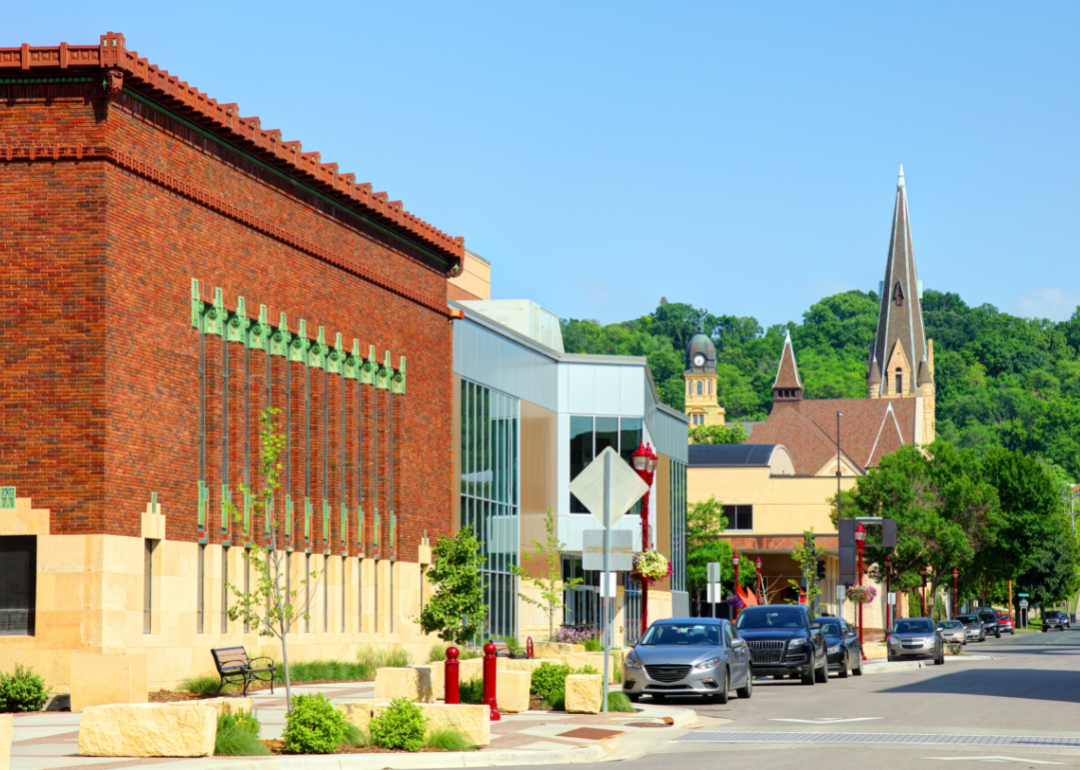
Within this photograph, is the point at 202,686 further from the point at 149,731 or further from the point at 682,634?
the point at 149,731

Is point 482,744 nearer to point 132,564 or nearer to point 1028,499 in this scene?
point 132,564

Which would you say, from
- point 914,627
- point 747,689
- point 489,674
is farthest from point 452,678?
point 914,627

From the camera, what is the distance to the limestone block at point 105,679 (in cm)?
2245

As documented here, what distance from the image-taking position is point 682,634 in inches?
1035

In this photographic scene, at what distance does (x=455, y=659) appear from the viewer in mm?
18750

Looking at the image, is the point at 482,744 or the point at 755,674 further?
the point at 755,674

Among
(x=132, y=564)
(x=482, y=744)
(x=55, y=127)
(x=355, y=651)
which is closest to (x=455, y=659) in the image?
(x=482, y=744)

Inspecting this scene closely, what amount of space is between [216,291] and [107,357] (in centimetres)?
459

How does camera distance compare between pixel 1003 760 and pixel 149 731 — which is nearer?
pixel 149 731

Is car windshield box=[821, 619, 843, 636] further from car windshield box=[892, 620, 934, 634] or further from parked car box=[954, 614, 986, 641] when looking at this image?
parked car box=[954, 614, 986, 641]

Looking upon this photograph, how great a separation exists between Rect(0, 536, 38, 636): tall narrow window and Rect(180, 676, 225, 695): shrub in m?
3.07

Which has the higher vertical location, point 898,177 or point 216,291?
point 898,177

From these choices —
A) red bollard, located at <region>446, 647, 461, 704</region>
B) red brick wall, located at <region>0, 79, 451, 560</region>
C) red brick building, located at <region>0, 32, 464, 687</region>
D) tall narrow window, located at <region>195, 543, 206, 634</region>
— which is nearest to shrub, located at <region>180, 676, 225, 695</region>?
red brick building, located at <region>0, 32, 464, 687</region>

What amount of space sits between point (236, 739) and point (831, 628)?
23.8 meters
